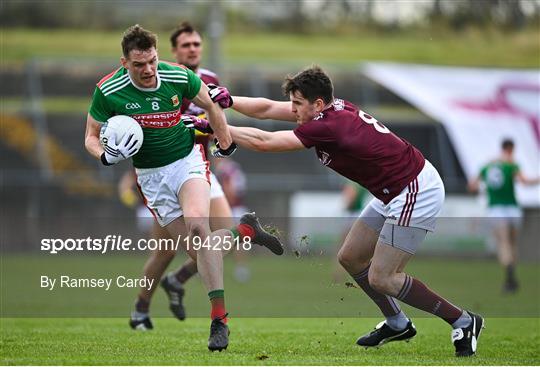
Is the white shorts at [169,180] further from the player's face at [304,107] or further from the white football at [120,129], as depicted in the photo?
the player's face at [304,107]

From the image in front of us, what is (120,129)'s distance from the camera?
7.70 metres

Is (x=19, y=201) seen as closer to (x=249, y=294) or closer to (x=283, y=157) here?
(x=283, y=157)

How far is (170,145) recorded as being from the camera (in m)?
8.25

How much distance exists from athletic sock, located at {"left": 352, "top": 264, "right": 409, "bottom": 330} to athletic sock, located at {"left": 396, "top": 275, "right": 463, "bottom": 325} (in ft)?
1.26

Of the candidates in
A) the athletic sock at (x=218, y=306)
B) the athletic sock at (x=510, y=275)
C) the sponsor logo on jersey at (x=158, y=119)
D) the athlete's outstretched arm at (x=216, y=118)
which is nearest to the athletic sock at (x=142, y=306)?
the athletic sock at (x=218, y=306)

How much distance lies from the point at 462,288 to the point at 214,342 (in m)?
8.89

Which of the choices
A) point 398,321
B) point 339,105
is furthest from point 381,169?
point 398,321

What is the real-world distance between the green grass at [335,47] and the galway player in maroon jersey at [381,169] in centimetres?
2298

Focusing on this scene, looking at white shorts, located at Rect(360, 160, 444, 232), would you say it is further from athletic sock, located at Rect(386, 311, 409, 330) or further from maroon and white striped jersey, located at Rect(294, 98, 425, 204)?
athletic sock, located at Rect(386, 311, 409, 330)

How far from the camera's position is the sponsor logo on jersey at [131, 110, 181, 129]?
8.00 metres

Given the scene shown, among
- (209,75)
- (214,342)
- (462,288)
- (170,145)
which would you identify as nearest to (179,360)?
(214,342)

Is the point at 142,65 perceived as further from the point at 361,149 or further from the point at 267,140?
the point at 361,149

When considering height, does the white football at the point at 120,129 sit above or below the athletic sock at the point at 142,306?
above

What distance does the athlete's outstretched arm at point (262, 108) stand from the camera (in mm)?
8406
